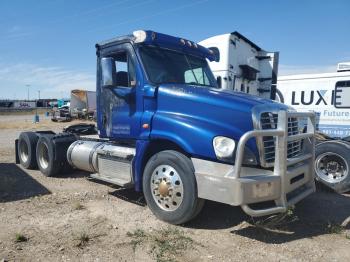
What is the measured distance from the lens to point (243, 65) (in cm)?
966

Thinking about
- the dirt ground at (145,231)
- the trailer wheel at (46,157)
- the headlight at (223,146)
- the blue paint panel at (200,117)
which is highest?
the blue paint panel at (200,117)

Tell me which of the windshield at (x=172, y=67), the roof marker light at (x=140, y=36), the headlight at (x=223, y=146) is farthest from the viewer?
the windshield at (x=172, y=67)

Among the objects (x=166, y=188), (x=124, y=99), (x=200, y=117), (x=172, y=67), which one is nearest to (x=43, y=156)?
(x=124, y=99)

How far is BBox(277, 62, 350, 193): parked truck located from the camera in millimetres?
7453

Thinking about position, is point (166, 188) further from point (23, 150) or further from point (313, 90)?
point (23, 150)

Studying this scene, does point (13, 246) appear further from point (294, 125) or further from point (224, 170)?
point (294, 125)

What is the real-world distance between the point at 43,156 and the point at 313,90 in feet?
21.5

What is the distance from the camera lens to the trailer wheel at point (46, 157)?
8.29 meters

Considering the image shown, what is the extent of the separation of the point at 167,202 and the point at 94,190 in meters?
2.46

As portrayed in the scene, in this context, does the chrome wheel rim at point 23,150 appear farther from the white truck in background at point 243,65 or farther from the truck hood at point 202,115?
the truck hood at point 202,115

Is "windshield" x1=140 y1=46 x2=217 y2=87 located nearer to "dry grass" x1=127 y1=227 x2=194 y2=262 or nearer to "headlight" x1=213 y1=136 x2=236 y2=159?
"headlight" x1=213 y1=136 x2=236 y2=159

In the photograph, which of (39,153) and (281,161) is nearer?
(281,161)

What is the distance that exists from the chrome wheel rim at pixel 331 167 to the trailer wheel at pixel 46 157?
5.70 m

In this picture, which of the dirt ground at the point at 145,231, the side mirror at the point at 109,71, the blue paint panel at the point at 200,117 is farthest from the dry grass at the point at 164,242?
the side mirror at the point at 109,71
